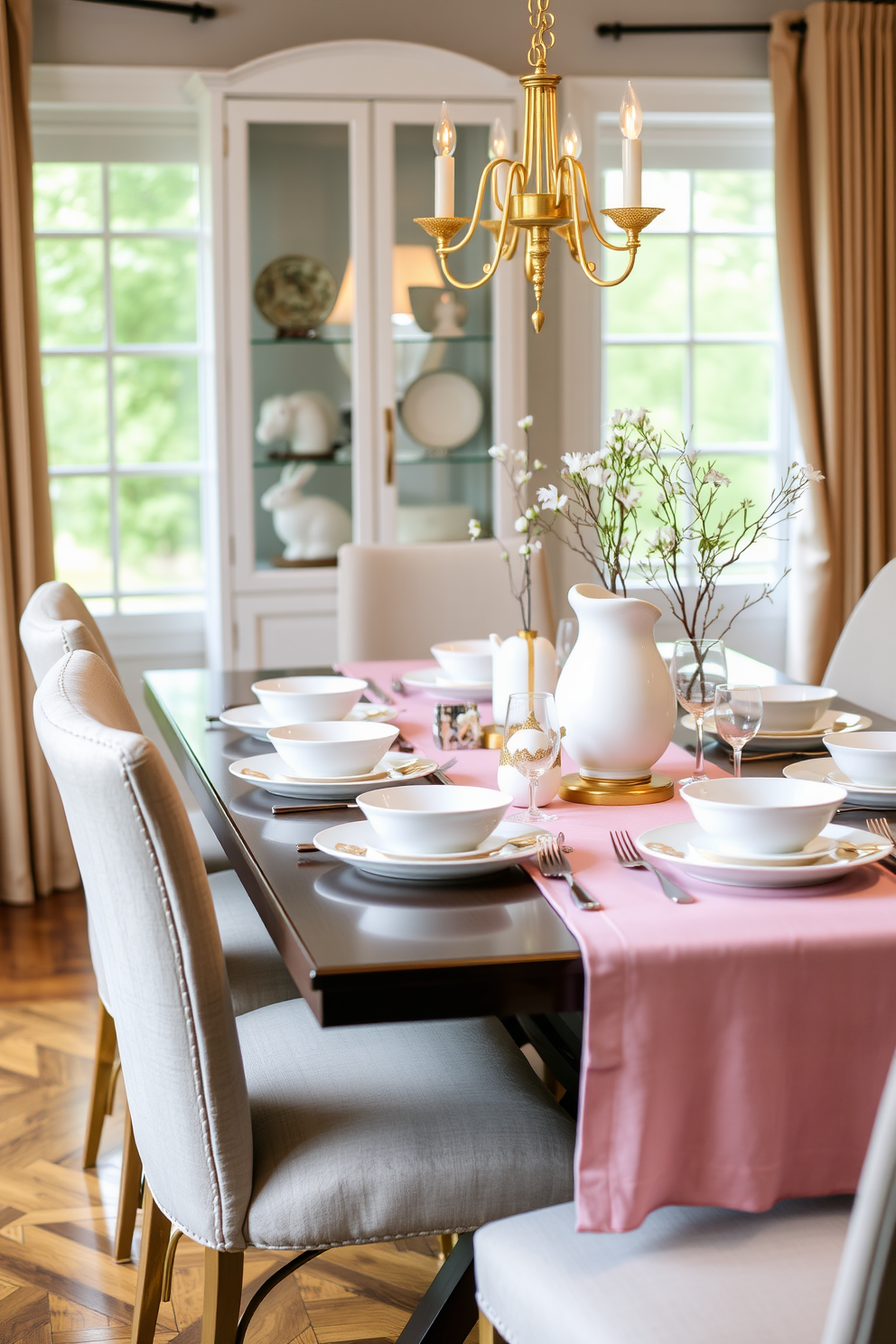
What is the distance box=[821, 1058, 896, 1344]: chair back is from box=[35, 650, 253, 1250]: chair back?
1.80ft

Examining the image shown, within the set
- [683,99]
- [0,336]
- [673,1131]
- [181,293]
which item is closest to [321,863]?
[673,1131]

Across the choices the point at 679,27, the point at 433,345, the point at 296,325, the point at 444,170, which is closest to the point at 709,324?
the point at 679,27

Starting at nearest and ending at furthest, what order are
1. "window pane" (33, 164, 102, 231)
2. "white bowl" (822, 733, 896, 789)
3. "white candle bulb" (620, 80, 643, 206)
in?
"white bowl" (822, 733, 896, 789)
"white candle bulb" (620, 80, 643, 206)
"window pane" (33, 164, 102, 231)

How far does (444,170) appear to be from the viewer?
1.78 metres

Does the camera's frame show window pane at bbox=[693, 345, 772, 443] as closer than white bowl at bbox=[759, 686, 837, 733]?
No

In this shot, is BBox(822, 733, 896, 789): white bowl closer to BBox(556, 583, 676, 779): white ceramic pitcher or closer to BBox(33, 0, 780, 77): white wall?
BBox(556, 583, 676, 779): white ceramic pitcher

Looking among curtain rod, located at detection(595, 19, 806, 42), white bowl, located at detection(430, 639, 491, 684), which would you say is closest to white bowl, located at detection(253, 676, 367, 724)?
white bowl, located at detection(430, 639, 491, 684)

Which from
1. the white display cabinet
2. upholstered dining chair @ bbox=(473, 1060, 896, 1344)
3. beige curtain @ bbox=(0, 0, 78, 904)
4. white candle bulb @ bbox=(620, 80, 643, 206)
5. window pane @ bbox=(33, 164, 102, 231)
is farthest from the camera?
window pane @ bbox=(33, 164, 102, 231)

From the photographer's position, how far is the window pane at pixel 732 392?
398 cm

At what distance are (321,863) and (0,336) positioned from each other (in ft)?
7.79

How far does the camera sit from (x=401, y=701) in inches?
86.7

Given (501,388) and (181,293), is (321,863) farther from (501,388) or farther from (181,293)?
(181,293)

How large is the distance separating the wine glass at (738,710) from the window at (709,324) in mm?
2483

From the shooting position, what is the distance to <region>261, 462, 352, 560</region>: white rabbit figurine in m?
3.48
